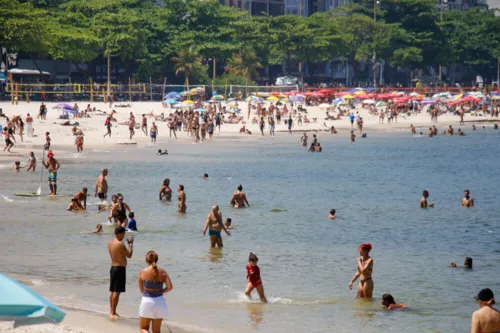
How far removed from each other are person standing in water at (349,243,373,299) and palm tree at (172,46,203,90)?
80.0m

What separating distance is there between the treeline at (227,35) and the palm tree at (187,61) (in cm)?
11

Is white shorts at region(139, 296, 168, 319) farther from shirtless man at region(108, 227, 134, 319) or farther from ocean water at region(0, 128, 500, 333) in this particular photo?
ocean water at region(0, 128, 500, 333)

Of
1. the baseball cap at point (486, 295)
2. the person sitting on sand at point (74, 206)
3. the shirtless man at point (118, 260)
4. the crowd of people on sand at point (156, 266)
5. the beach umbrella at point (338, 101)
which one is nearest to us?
the baseball cap at point (486, 295)

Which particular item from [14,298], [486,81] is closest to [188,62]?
[486,81]

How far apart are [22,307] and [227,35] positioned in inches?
3754

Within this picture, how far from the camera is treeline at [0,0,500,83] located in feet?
289

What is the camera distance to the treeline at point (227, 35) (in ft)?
289

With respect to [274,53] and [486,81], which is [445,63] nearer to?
[486,81]

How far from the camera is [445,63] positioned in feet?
449

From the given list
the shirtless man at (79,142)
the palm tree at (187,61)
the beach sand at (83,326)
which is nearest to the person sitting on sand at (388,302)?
the beach sand at (83,326)

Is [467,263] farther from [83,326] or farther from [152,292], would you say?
[152,292]

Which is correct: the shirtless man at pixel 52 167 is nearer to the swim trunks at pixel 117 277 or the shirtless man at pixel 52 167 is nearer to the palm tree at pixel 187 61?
the swim trunks at pixel 117 277

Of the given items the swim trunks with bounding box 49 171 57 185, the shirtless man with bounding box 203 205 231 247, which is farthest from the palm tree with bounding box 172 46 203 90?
the shirtless man with bounding box 203 205 231 247

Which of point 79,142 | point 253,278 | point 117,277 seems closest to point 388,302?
point 253,278
